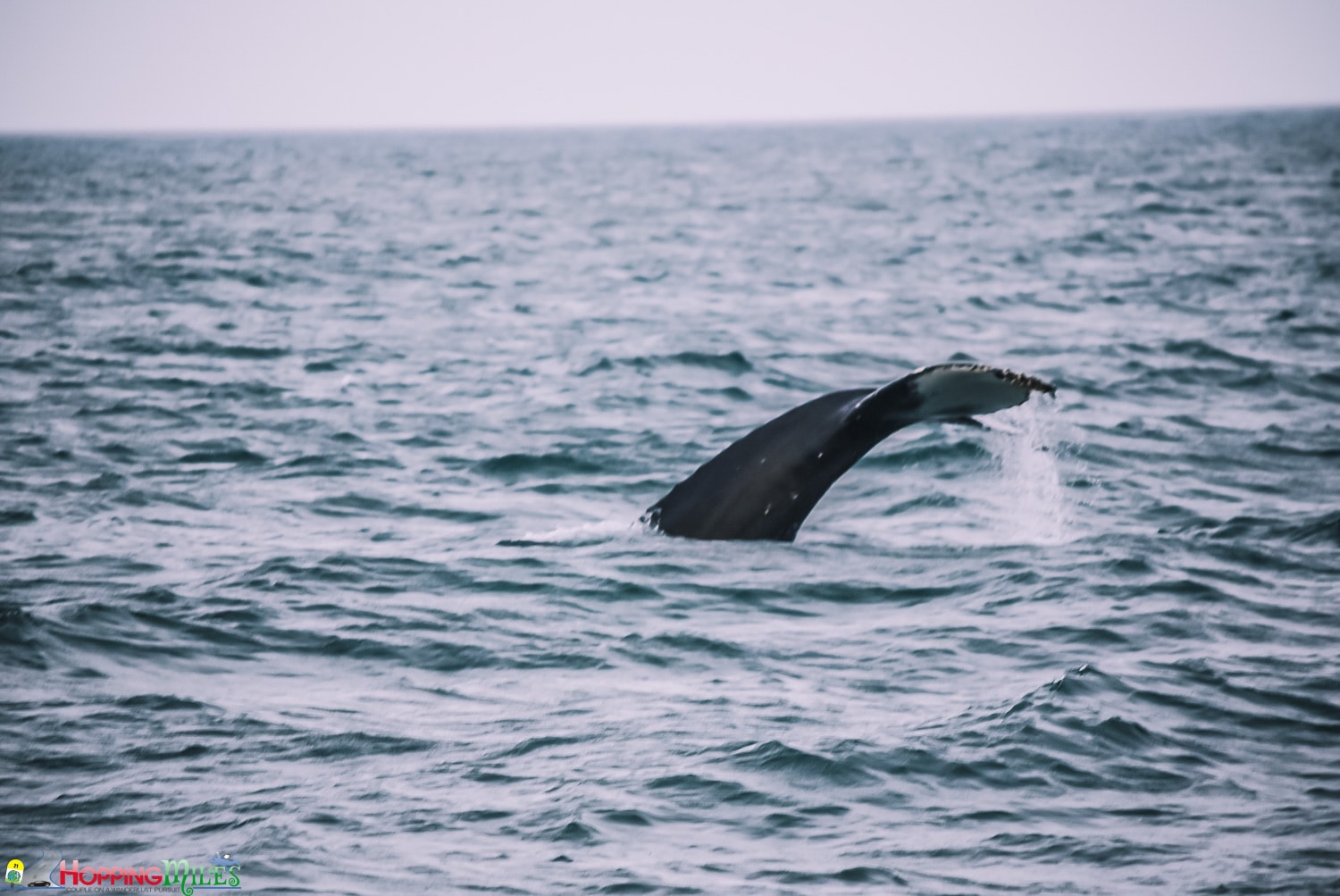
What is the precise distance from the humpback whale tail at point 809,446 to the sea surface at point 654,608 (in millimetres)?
550

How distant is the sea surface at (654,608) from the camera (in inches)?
233

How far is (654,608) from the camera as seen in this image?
28.4ft

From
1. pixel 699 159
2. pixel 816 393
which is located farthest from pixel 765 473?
pixel 699 159

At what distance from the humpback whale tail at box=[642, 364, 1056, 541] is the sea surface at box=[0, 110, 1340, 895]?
1.80 feet

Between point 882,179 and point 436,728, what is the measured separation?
64.5 m

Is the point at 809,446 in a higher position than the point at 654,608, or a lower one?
higher

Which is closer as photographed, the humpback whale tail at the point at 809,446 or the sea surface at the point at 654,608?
the sea surface at the point at 654,608

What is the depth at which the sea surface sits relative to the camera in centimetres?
593

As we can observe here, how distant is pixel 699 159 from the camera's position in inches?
4067

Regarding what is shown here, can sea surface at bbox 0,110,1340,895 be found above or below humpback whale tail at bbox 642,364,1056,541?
below

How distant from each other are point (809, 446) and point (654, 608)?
177 cm

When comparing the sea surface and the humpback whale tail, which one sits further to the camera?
the humpback whale tail

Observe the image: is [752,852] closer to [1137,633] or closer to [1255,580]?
[1137,633]

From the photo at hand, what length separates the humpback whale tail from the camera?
6.53 meters
